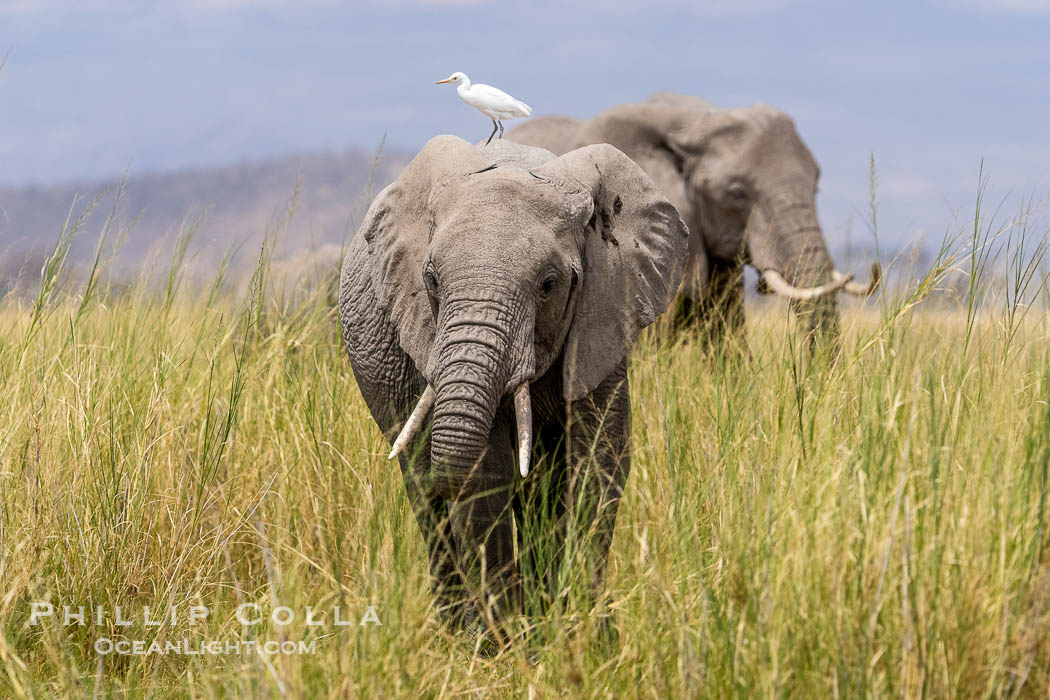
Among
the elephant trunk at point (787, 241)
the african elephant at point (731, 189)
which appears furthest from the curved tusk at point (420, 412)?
the elephant trunk at point (787, 241)

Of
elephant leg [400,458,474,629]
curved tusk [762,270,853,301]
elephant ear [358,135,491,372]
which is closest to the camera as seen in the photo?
elephant ear [358,135,491,372]

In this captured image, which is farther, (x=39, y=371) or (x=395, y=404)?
(x=39, y=371)

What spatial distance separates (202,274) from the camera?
6.84m

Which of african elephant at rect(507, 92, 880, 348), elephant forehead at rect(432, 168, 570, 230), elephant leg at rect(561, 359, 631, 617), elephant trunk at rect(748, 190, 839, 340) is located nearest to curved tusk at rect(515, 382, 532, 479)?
elephant leg at rect(561, 359, 631, 617)

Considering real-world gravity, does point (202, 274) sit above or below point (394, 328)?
below

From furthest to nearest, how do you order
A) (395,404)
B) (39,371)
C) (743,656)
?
(39,371), (395,404), (743,656)

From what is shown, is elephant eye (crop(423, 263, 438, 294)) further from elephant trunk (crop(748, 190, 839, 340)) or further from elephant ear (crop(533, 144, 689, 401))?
elephant trunk (crop(748, 190, 839, 340))

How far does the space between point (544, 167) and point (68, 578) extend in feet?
6.41

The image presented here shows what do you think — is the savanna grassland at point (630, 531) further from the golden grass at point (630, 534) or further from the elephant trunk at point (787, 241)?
the elephant trunk at point (787, 241)

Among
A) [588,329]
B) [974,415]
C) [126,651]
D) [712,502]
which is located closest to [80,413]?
[126,651]

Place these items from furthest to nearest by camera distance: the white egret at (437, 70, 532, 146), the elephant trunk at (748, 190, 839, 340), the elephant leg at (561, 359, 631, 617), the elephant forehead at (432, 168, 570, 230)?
the elephant trunk at (748, 190, 839, 340) < the white egret at (437, 70, 532, 146) < the elephant leg at (561, 359, 631, 617) < the elephant forehead at (432, 168, 570, 230)

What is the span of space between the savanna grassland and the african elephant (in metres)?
3.26

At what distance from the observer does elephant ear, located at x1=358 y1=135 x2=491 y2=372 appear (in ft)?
12.1

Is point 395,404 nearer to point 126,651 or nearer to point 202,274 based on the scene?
point 126,651
